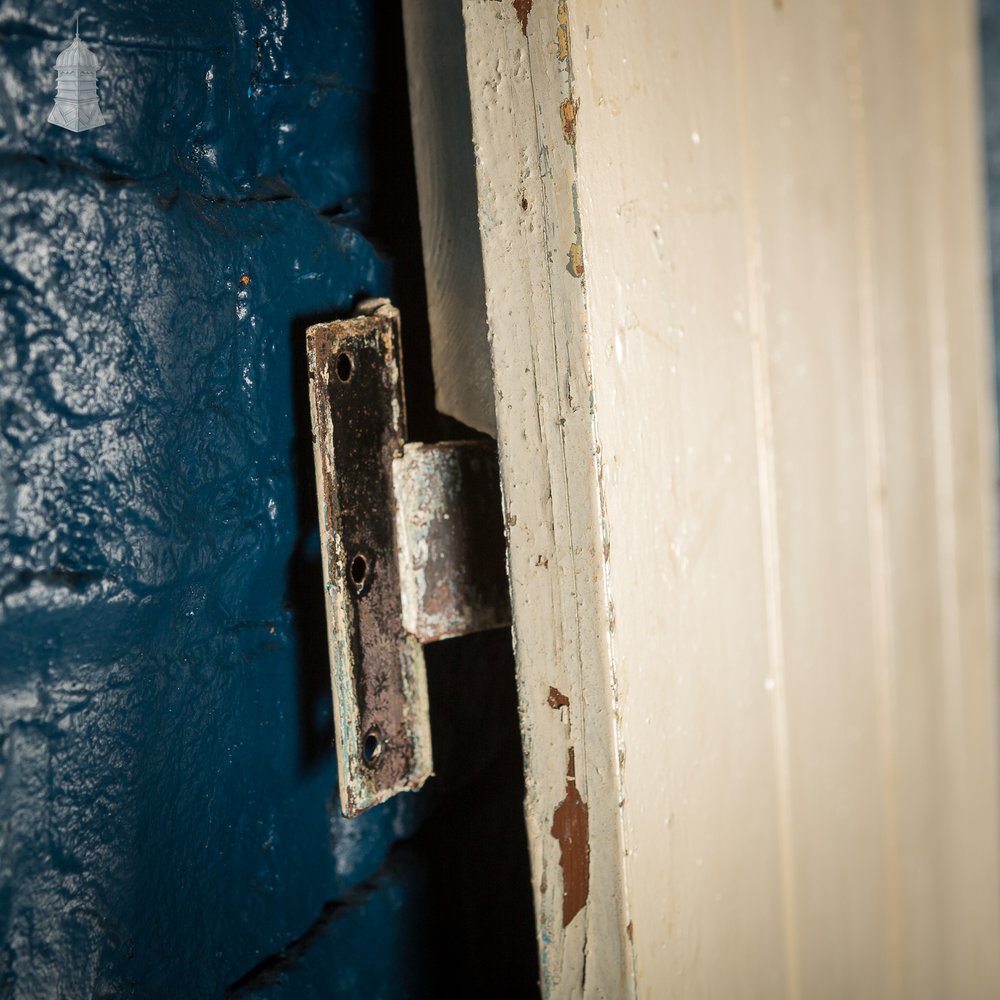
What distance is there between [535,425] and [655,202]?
156 mm

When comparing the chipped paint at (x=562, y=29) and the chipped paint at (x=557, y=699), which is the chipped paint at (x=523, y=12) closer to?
the chipped paint at (x=562, y=29)

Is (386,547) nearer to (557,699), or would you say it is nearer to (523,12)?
(557,699)

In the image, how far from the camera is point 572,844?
0.43 m

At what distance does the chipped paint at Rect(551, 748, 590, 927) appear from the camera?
42 centimetres

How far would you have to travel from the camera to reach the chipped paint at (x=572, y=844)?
420mm

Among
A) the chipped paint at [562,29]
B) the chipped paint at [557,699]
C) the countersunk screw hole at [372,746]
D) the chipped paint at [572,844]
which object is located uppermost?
the chipped paint at [562,29]

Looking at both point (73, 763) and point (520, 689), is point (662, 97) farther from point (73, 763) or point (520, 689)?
point (73, 763)

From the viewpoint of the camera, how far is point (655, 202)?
0.48 m

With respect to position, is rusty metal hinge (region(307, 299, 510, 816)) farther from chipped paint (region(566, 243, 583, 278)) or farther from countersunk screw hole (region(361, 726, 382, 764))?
chipped paint (region(566, 243, 583, 278))

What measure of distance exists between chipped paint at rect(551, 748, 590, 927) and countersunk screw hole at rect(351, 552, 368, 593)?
0.44 feet

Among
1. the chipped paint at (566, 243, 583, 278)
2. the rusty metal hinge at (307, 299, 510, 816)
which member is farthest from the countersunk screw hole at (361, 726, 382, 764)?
the chipped paint at (566, 243, 583, 278)

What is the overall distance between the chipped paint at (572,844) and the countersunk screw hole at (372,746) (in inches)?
3.9

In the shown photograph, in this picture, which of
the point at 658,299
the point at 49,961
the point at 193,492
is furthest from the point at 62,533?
the point at 658,299

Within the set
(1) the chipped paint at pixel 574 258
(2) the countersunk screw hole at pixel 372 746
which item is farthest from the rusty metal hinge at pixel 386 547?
(1) the chipped paint at pixel 574 258
